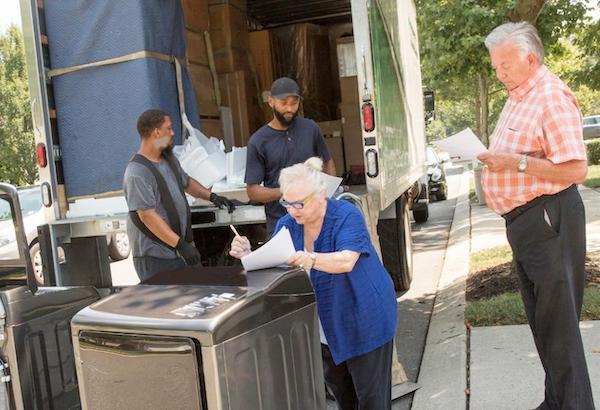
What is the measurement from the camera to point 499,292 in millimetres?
5902

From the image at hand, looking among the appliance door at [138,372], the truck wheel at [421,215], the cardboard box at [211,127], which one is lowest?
the truck wheel at [421,215]

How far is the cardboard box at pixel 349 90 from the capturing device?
7566 millimetres

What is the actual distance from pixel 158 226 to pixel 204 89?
2.71 m

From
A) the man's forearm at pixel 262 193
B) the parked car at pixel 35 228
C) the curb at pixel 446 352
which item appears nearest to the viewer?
the curb at pixel 446 352

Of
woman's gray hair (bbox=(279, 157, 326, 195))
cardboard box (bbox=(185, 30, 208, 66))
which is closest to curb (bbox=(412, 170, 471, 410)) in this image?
woman's gray hair (bbox=(279, 157, 326, 195))

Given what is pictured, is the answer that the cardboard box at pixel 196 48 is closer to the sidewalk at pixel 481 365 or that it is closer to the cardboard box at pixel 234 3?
the cardboard box at pixel 234 3

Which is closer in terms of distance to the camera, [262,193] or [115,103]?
[262,193]

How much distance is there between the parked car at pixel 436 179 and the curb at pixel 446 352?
921 cm

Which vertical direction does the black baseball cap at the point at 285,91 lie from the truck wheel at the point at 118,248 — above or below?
above

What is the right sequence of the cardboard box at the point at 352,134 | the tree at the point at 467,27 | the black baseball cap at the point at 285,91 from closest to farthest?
the black baseball cap at the point at 285,91
the cardboard box at the point at 352,134
the tree at the point at 467,27

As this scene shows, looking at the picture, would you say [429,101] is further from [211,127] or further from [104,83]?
[104,83]

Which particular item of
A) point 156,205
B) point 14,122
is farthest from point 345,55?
point 14,122

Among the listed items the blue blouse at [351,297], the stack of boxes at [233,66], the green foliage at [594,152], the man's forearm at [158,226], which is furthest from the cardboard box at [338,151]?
the green foliage at [594,152]

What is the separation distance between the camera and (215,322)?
220cm
